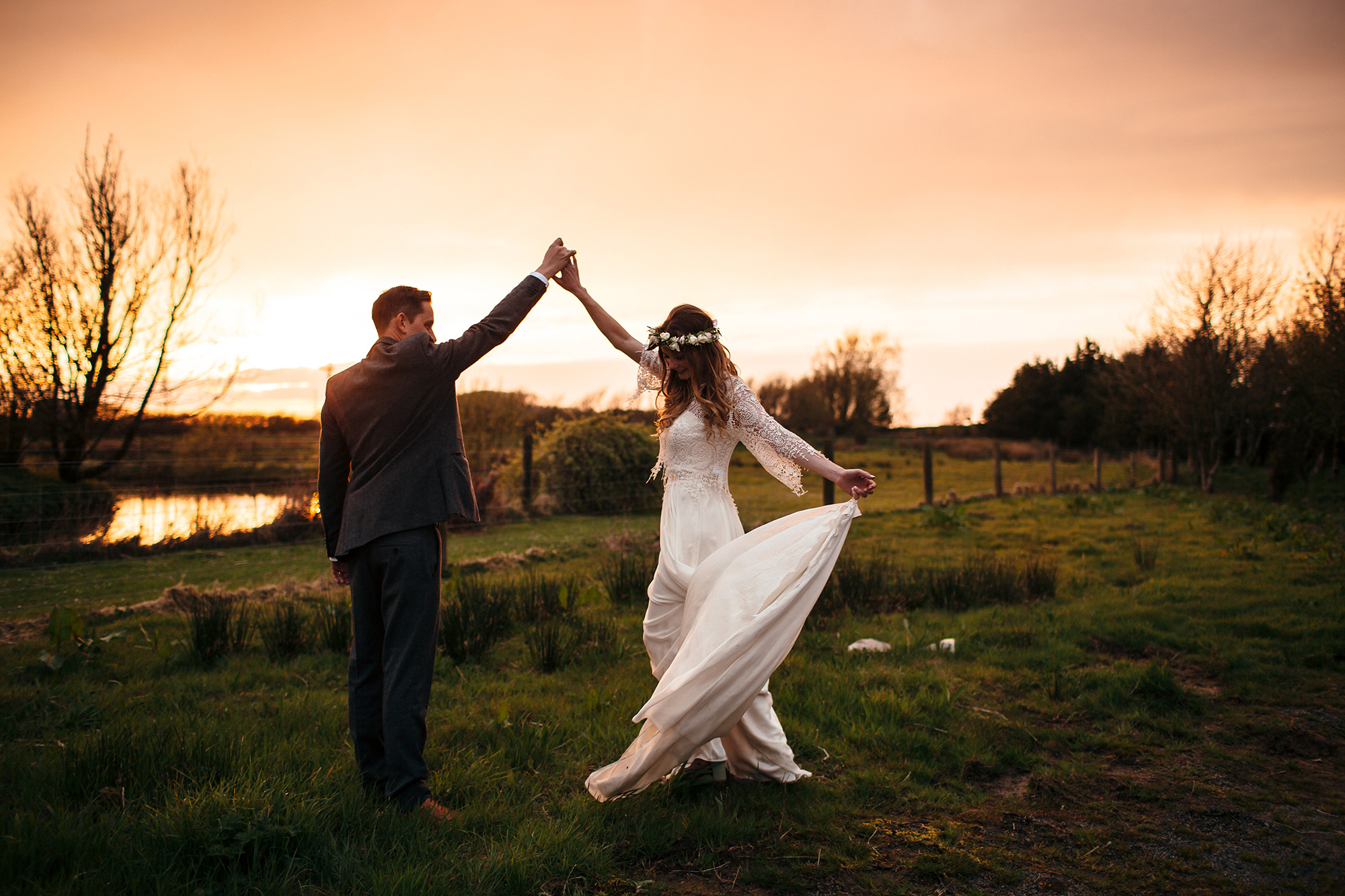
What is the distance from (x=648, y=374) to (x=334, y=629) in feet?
11.5

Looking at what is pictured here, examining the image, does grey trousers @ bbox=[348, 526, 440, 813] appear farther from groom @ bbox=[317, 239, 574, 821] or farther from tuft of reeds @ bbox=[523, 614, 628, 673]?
tuft of reeds @ bbox=[523, 614, 628, 673]

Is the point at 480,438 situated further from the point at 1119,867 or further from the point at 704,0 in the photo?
the point at 1119,867

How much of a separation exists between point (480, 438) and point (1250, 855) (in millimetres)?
16216

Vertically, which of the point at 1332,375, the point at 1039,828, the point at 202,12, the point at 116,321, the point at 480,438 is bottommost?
the point at 1039,828

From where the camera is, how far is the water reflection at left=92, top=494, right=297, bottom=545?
34.5ft

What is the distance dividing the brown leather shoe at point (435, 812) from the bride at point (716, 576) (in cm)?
63

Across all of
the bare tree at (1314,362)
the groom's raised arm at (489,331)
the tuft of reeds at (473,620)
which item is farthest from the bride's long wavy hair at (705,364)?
the bare tree at (1314,362)

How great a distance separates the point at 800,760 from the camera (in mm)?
3848

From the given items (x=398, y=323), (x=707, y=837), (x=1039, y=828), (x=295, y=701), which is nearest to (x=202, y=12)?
(x=398, y=323)

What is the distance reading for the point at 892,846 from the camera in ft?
9.96

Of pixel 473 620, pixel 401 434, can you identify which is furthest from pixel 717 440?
pixel 473 620

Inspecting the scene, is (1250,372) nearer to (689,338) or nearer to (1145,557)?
(1145,557)

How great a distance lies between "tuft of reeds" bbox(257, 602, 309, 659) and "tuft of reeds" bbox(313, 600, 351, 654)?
0.37 ft

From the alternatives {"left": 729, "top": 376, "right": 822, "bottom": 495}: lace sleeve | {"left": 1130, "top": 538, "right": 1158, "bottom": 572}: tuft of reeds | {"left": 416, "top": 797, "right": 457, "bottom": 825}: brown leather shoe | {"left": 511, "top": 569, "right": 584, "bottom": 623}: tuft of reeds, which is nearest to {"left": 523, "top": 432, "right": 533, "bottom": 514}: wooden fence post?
{"left": 511, "top": 569, "right": 584, "bottom": 623}: tuft of reeds
